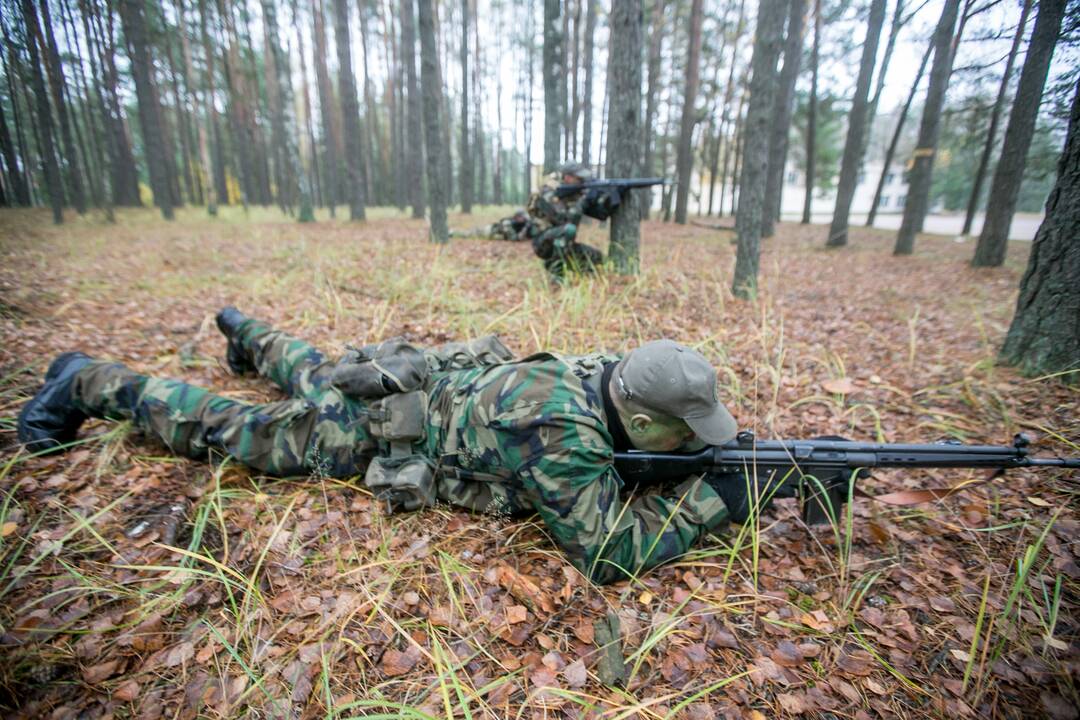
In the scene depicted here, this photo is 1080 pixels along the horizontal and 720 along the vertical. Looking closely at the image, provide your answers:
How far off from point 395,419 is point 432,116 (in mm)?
8834

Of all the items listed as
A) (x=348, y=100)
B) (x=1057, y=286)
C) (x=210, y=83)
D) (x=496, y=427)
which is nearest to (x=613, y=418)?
(x=496, y=427)

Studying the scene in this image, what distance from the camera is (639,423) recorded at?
2.21 metres

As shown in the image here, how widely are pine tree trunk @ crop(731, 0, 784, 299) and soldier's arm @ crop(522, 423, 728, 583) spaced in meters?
4.04

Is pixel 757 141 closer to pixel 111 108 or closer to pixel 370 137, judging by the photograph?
pixel 111 108

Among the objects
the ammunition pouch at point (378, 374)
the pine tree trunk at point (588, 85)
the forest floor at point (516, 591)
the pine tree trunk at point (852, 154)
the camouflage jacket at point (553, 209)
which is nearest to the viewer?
the forest floor at point (516, 591)

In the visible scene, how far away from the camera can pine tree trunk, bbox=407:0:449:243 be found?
28.3 feet

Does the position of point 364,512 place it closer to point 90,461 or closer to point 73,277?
point 90,461

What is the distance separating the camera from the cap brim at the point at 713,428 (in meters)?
2.09

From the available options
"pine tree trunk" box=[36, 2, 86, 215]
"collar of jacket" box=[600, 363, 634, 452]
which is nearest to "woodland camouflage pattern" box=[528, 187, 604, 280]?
"collar of jacket" box=[600, 363, 634, 452]

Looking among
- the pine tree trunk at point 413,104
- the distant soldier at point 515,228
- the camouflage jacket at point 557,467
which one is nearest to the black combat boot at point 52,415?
the camouflage jacket at point 557,467

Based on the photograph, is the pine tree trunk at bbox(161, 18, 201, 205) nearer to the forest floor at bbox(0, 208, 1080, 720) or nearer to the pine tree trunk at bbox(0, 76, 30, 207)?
the pine tree trunk at bbox(0, 76, 30, 207)

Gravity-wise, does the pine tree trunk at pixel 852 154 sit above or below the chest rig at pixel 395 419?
above

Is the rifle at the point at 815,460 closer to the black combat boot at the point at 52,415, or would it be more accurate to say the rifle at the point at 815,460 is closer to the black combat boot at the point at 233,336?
the black combat boot at the point at 233,336

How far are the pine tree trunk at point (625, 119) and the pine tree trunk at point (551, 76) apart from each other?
5855 mm
